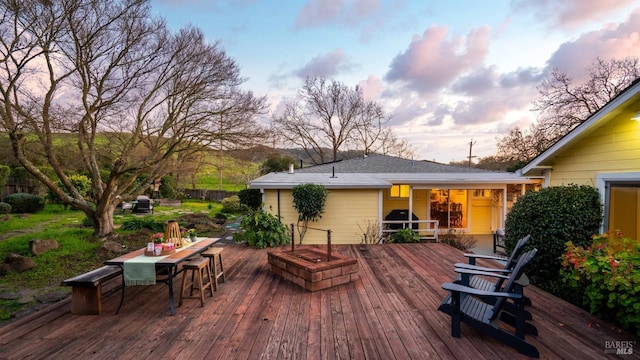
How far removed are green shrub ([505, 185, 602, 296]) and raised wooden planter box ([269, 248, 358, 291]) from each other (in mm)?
2721

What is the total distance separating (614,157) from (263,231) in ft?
22.5

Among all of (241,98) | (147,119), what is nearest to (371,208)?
(241,98)

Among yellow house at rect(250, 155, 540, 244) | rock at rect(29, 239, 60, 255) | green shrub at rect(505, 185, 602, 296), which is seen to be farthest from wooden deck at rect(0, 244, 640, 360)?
rock at rect(29, 239, 60, 255)

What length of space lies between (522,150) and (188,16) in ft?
72.0

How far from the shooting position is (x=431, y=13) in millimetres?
9672

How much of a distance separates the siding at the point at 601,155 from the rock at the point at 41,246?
11.8 meters

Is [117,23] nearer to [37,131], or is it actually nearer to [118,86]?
[118,86]

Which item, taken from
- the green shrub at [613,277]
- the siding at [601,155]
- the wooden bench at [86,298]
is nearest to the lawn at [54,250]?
the wooden bench at [86,298]

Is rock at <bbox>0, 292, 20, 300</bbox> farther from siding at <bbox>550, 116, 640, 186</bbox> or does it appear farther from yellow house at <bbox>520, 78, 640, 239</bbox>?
siding at <bbox>550, 116, 640, 186</bbox>

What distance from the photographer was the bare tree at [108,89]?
670 cm

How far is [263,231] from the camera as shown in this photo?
7406 mm

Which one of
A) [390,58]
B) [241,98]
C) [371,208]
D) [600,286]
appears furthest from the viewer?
[390,58]

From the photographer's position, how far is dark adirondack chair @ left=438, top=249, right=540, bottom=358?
2629 mm

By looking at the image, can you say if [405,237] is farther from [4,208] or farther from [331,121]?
[331,121]
